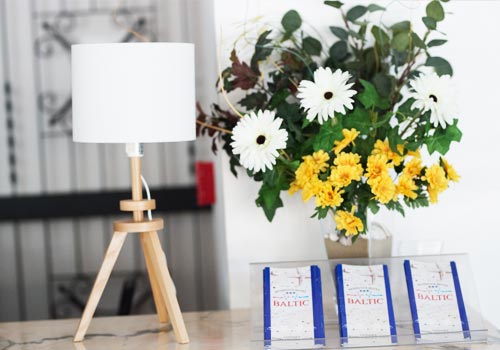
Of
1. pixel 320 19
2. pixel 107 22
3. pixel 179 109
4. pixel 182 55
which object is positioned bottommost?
pixel 179 109

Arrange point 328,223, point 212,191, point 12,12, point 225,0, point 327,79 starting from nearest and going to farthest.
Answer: point 327,79, point 328,223, point 225,0, point 212,191, point 12,12

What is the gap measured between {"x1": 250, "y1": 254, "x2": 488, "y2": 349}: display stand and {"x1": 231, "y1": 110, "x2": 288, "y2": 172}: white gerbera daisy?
306mm

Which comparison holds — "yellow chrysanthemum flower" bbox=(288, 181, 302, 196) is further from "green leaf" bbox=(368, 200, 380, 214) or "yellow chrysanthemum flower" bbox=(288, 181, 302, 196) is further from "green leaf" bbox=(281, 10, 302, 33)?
"green leaf" bbox=(281, 10, 302, 33)

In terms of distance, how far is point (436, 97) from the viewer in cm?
182

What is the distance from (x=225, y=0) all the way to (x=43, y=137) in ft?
5.66

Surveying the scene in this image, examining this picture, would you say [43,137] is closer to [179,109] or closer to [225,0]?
[225,0]

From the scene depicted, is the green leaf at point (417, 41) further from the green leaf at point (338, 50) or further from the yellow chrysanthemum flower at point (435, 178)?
the yellow chrysanthemum flower at point (435, 178)

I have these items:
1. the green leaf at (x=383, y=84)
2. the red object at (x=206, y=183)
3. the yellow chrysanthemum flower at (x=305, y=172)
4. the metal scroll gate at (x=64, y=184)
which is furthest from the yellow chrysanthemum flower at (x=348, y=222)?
the metal scroll gate at (x=64, y=184)

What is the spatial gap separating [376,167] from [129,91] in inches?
22.8

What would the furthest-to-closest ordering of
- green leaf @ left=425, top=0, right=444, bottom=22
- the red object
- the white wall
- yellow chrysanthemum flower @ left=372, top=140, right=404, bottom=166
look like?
the red object → the white wall → green leaf @ left=425, top=0, right=444, bottom=22 → yellow chrysanthemum flower @ left=372, top=140, right=404, bottom=166

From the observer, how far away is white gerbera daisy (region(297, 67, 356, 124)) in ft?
5.89

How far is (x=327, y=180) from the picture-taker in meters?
1.82

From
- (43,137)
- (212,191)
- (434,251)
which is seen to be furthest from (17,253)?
(434,251)

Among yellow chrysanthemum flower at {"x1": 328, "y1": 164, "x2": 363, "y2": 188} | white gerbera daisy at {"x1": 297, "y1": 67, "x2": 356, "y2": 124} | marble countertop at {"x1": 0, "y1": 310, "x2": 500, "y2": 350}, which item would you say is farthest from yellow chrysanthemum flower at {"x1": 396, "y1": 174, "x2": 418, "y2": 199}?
marble countertop at {"x1": 0, "y1": 310, "x2": 500, "y2": 350}
